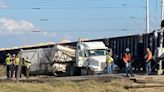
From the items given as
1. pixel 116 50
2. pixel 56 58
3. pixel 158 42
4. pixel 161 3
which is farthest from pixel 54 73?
pixel 161 3

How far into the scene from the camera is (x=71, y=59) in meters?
42.7

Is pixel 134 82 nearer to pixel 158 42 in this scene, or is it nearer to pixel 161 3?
pixel 158 42

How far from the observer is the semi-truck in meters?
37.9

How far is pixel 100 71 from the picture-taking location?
122 feet

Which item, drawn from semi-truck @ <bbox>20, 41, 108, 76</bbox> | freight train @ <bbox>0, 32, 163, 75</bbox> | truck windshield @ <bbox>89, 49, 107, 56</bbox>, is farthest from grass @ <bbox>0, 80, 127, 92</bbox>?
truck windshield @ <bbox>89, 49, 107, 56</bbox>

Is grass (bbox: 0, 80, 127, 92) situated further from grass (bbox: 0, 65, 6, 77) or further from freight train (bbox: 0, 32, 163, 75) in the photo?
grass (bbox: 0, 65, 6, 77)

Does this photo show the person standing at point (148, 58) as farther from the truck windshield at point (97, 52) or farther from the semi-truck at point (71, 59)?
the truck windshield at point (97, 52)

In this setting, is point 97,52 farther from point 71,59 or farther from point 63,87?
point 63,87

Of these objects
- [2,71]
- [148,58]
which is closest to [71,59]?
[2,71]

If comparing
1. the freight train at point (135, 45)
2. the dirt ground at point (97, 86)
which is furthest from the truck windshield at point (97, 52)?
the dirt ground at point (97, 86)

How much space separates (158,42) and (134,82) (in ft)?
39.8

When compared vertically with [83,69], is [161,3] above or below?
above

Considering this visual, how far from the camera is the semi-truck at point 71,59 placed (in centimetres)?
3791

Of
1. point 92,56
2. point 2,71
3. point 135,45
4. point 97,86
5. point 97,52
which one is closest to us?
point 97,86
